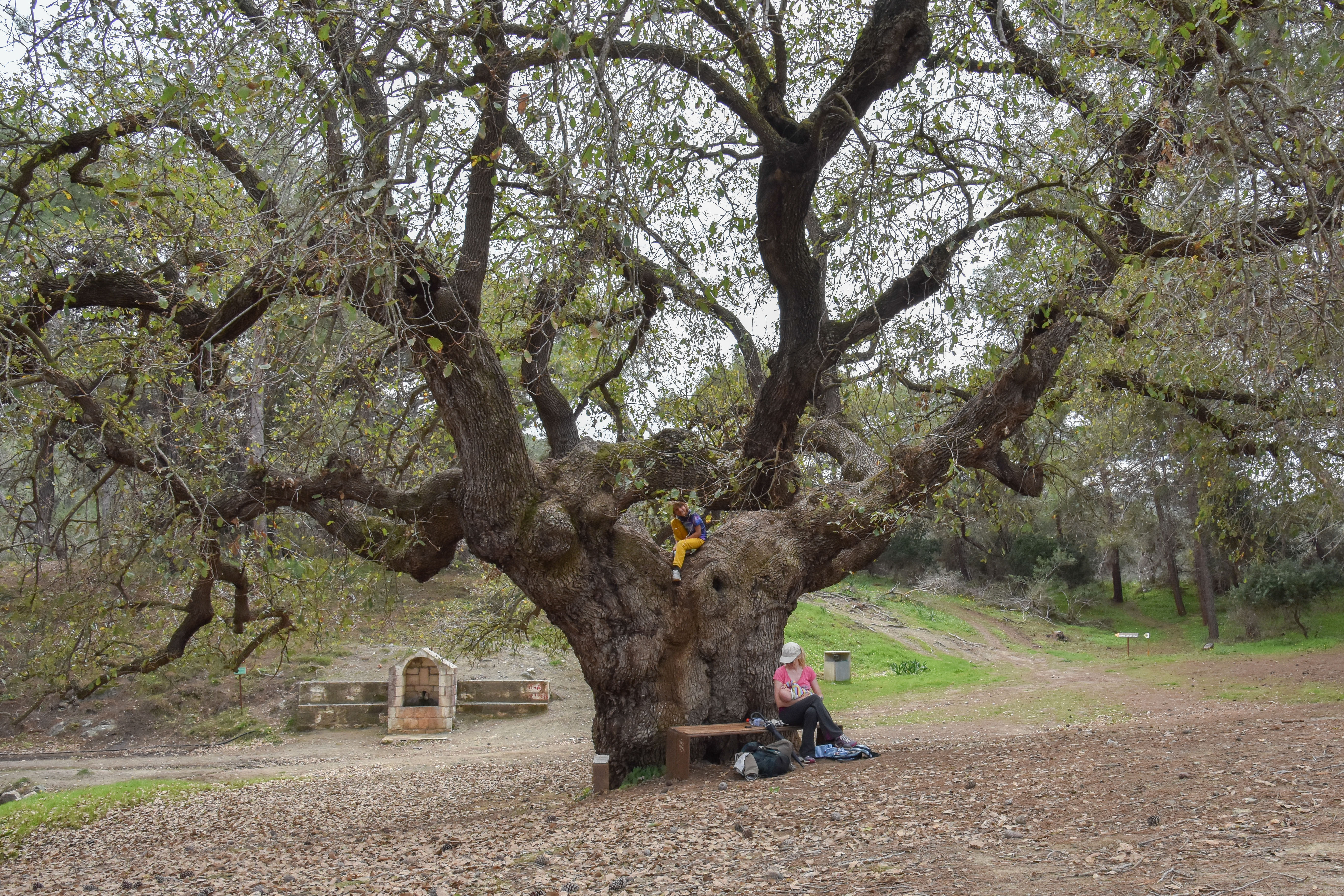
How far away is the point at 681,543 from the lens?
765cm

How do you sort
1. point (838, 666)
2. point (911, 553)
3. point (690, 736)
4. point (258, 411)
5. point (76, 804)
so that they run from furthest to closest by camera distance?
1. point (911, 553)
2. point (838, 666)
3. point (258, 411)
4. point (76, 804)
5. point (690, 736)

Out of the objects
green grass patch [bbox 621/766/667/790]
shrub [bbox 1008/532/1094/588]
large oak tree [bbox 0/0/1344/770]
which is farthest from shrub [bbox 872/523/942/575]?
green grass patch [bbox 621/766/667/790]

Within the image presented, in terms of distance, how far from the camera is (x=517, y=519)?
6965 mm

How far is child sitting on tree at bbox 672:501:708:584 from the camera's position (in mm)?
7582

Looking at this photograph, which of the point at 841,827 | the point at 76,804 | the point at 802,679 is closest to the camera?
the point at 841,827

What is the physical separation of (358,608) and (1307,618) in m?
22.3

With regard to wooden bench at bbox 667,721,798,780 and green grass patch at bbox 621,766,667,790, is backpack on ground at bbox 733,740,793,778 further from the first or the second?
green grass patch at bbox 621,766,667,790

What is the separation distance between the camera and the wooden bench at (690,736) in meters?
6.69

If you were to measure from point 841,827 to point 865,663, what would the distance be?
52.0 feet

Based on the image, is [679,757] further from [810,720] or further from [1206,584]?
[1206,584]

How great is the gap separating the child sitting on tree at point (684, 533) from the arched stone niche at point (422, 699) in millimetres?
10195

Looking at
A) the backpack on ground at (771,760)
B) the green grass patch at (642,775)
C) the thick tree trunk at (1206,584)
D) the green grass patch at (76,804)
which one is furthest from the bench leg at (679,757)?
the thick tree trunk at (1206,584)

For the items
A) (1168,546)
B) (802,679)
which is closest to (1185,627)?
(1168,546)

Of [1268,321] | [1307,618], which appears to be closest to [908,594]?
[1307,618]
